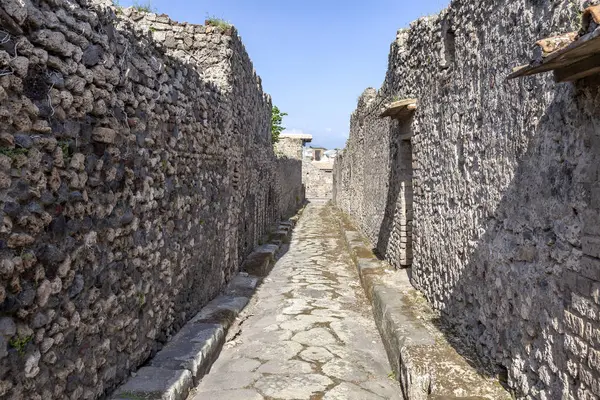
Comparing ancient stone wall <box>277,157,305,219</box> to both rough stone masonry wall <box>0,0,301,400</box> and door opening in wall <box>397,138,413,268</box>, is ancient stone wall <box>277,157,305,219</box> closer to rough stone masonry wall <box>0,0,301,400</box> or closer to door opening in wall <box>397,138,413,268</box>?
door opening in wall <box>397,138,413,268</box>

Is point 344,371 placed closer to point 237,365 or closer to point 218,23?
point 237,365

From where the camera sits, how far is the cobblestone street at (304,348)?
12.7 feet

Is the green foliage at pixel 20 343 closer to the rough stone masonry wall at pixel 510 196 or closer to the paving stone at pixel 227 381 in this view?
the paving stone at pixel 227 381

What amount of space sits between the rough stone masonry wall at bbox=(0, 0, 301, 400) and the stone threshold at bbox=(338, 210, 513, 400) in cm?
203

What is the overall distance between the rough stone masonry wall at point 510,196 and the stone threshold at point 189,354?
223 centimetres

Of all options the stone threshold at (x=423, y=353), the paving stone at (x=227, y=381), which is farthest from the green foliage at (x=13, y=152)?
the stone threshold at (x=423, y=353)

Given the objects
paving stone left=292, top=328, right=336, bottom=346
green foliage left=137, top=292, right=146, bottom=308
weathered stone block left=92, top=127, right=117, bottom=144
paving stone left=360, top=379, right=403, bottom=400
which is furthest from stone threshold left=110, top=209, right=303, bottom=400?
weathered stone block left=92, top=127, right=117, bottom=144

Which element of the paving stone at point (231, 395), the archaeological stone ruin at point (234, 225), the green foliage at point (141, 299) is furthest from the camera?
the paving stone at point (231, 395)

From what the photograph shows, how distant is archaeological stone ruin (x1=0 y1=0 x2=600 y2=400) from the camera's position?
225 cm

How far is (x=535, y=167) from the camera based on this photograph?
2.94m

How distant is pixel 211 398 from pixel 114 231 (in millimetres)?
1544

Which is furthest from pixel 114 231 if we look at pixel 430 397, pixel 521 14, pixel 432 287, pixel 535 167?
pixel 432 287

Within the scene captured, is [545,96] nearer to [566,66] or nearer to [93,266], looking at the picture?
[566,66]

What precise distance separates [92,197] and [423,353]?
2.69 meters
